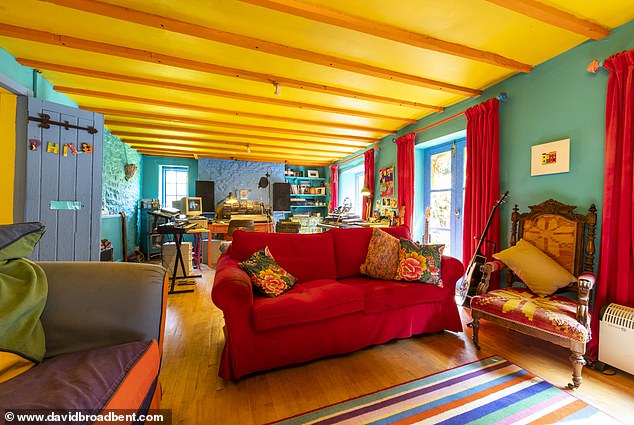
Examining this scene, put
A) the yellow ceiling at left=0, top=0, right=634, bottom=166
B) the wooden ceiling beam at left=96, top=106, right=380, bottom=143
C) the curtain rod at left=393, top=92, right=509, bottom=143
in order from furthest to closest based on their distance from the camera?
the wooden ceiling beam at left=96, top=106, right=380, bottom=143, the curtain rod at left=393, top=92, right=509, bottom=143, the yellow ceiling at left=0, top=0, right=634, bottom=166

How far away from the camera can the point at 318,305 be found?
75.5 inches

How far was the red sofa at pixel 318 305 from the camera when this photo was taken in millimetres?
1752

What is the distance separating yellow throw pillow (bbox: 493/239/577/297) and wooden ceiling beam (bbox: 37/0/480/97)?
1.90 meters

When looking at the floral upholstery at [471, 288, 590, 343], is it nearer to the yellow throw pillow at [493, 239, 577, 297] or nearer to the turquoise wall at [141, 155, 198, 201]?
the yellow throw pillow at [493, 239, 577, 297]

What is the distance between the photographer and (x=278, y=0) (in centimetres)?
175

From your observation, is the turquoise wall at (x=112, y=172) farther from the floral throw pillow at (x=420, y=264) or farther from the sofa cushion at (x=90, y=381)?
the floral throw pillow at (x=420, y=264)

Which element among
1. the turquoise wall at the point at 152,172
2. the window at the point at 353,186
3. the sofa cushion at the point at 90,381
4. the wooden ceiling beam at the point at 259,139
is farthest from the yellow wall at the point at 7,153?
the window at the point at 353,186

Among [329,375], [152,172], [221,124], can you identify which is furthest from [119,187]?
[329,375]

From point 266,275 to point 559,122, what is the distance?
2.94 m

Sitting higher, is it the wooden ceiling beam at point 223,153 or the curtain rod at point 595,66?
the wooden ceiling beam at point 223,153

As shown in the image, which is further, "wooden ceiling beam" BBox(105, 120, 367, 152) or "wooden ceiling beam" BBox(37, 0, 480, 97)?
"wooden ceiling beam" BBox(105, 120, 367, 152)

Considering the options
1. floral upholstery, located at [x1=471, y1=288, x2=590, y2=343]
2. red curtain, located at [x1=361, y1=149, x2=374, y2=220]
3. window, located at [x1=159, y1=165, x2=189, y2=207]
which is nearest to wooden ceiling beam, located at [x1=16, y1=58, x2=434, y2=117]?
red curtain, located at [x1=361, y1=149, x2=374, y2=220]

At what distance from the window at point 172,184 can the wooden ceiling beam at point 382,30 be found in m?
6.64

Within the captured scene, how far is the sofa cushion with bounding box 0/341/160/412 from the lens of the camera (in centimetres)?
80
